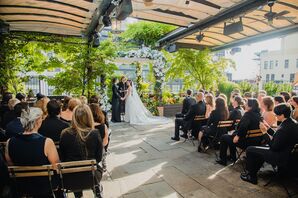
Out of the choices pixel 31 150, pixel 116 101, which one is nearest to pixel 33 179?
pixel 31 150

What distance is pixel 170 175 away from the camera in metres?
4.06

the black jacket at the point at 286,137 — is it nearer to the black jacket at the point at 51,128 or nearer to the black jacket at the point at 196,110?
the black jacket at the point at 196,110

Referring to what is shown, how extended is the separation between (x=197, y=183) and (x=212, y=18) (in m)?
4.43

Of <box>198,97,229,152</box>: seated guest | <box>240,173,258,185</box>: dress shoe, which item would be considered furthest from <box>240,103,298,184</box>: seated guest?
<box>198,97,229,152</box>: seated guest

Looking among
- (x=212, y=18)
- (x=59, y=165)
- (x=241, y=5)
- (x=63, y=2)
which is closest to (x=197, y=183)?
(x=59, y=165)

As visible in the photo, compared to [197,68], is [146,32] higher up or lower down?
higher up

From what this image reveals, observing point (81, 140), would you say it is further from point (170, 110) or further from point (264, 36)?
point (170, 110)

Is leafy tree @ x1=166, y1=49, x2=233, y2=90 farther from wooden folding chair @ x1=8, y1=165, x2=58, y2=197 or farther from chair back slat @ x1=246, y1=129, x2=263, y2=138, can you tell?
wooden folding chair @ x1=8, y1=165, x2=58, y2=197

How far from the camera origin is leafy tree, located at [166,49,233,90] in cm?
1055

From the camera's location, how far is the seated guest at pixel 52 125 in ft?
10.9

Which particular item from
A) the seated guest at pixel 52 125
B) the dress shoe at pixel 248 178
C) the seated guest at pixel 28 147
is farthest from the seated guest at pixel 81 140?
the dress shoe at pixel 248 178

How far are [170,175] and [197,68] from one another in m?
7.44

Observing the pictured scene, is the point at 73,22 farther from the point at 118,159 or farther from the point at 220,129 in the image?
the point at 220,129

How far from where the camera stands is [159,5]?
5.36m
